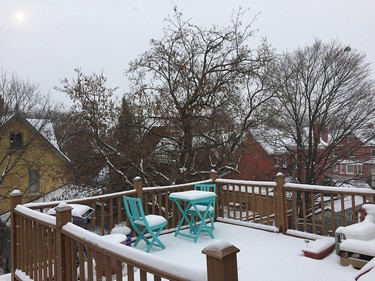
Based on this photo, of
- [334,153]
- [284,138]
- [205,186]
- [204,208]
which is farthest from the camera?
[284,138]

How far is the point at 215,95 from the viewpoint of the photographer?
32.8 ft

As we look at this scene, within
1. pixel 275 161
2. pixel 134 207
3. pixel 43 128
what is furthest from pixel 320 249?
pixel 275 161

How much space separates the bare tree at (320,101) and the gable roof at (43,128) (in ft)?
33.8

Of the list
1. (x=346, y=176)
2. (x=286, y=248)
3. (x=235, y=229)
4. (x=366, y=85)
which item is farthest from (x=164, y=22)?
(x=346, y=176)

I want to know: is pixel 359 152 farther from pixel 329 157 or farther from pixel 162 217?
pixel 162 217

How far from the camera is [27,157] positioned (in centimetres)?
1330

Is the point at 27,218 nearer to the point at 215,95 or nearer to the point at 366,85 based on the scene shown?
the point at 215,95

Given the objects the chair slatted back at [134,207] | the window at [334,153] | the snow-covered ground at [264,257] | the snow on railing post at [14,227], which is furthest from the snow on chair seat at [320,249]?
the window at [334,153]

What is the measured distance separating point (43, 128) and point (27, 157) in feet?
4.84

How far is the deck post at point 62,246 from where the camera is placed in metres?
2.27

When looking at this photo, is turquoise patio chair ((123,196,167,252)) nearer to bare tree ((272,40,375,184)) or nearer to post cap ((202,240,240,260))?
post cap ((202,240,240,260))

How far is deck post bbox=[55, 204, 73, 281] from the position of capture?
7.46ft

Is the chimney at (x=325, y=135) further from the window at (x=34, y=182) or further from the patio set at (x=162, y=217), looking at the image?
the window at (x=34, y=182)

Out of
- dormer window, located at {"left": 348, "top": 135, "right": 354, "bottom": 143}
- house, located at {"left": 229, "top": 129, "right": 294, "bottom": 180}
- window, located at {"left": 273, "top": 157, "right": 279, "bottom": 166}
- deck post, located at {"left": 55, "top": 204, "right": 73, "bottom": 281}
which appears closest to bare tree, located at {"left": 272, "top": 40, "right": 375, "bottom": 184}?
dormer window, located at {"left": 348, "top": 135, "right": 354, "bottom": 143}
